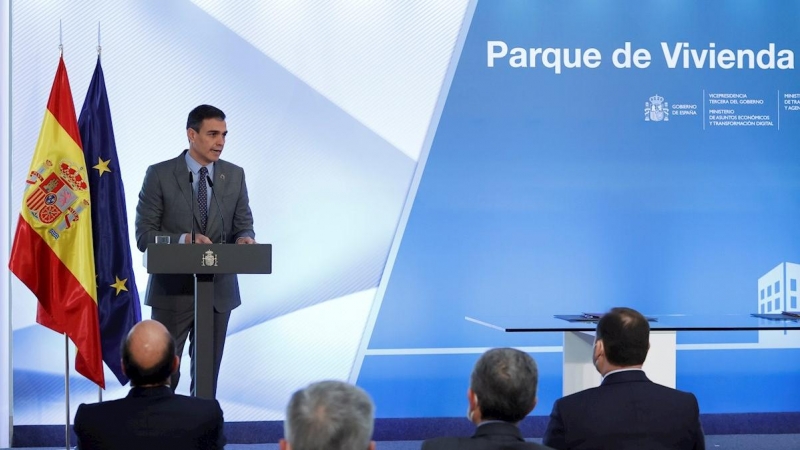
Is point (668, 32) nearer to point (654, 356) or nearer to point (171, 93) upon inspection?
point (654, 356)

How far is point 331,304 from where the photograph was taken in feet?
19.3

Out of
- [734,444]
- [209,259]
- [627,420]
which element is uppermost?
[209,259]

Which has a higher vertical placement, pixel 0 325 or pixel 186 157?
pixel 186 157

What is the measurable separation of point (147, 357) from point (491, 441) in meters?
1.09

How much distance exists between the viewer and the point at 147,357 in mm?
2818

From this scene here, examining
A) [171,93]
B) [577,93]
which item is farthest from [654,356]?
[171,93]

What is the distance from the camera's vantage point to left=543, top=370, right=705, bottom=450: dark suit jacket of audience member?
9.30ft

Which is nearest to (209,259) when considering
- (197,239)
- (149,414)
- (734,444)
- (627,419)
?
(197,239)

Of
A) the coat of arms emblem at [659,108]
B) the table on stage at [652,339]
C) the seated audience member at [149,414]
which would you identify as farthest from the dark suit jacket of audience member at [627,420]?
the coat of arms emblem at [659,108]

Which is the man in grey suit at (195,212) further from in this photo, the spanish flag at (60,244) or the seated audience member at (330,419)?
the seated audience member at (330,419)

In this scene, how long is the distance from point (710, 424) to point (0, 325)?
429cm

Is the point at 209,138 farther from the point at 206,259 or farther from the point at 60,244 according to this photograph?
the point at 60,244

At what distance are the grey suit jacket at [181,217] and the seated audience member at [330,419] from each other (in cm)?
262

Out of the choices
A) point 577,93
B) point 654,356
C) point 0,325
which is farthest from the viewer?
point 577,93
